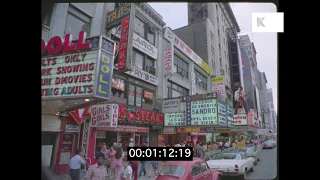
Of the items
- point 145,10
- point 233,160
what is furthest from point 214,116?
point 145,10

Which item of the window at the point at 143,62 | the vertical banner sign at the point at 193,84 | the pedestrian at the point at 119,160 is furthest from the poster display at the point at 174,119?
the pedestrian at the point at 119,160

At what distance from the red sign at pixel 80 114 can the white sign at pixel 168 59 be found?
4827mm

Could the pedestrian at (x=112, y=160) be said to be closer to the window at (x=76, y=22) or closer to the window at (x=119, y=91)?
the window at (x=119, y=91)

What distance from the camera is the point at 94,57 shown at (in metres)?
5.23

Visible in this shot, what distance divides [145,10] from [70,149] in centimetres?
756

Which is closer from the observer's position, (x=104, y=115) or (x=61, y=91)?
(x=61, y=91)

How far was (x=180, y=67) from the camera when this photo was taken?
1190 centimetres

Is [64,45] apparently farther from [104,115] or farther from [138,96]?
[138,96]

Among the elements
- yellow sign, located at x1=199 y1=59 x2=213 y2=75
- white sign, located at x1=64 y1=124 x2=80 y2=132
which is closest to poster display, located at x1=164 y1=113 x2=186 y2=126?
white sign, located at x1=64 y1=124 x2=80 y2=132

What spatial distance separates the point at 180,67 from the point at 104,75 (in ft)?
23.7

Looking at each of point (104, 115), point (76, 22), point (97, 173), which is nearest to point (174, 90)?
point (104, 115)

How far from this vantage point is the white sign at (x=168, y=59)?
10.7m
